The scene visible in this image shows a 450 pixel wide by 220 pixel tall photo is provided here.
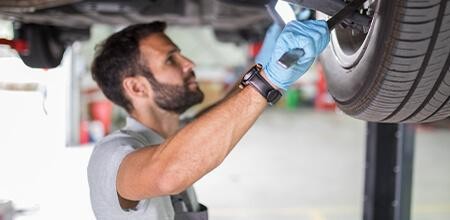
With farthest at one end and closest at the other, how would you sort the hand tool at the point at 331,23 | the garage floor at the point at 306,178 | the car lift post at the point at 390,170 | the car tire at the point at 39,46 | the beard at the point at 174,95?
the garage floor at the point at 306,178
the car lift post at the point at 390,170
the car tire at the point at 39,46
the beard at the point at 174,95
the hand tool at the point at 331,23

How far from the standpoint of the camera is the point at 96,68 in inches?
52.9

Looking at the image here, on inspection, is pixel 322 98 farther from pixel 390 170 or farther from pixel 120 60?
pixel 120 60

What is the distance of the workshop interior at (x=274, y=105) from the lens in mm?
798

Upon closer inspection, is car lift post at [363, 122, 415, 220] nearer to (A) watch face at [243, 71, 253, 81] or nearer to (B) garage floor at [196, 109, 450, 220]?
(A) watch face at [243, 71, 253, 81]

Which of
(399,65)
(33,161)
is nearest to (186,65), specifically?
(399,65)

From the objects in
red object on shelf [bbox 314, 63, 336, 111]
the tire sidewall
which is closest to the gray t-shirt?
the tire sidewall

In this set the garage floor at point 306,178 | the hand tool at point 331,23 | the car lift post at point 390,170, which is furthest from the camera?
the garage floor at point 306,178

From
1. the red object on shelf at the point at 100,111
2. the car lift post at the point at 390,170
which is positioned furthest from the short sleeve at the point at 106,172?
the red object on shelf at the point at 100,111

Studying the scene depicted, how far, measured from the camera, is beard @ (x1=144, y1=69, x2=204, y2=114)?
1.26 meters

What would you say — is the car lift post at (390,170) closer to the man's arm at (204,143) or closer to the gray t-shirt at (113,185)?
the gray t-shirt at (113,185)

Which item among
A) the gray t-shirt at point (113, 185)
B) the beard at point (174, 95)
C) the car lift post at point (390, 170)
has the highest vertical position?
the beard at point (174, 95)

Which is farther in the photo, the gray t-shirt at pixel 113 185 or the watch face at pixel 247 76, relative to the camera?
the gray t-shirt at pixel 113 185

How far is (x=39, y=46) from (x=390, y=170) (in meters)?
1.35

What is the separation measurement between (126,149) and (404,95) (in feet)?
1.83
